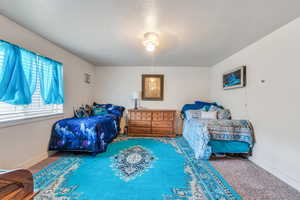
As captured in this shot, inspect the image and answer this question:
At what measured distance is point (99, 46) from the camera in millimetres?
2793

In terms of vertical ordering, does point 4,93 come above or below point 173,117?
above

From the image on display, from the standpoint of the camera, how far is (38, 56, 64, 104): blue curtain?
7.84 ft

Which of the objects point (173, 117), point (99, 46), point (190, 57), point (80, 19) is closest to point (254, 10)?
point (190, 57)

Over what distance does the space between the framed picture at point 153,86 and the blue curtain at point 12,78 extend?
2.98 metres

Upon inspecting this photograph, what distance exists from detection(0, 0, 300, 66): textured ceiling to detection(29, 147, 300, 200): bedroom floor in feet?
7.51

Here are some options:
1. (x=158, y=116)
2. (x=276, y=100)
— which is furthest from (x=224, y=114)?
(x=158, y=116)

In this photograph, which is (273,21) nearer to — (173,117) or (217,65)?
(217,65)

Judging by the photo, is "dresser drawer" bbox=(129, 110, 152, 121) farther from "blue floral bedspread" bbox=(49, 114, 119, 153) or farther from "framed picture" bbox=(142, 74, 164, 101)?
"blue floral bedspread" bbox=(49, 114, 119, 153)

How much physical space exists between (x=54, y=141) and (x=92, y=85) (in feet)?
7.23

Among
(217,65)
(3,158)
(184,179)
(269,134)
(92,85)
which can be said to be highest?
(217,65)

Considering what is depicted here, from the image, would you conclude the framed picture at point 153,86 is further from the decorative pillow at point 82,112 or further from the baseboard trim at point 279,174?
the baseboard trim at point 279,174

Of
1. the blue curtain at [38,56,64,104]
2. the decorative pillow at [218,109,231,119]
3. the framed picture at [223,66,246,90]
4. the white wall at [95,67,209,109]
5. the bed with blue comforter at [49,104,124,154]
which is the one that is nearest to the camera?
the blue curtain at [38,56,64,104]

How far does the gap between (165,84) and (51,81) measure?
311 centimetres

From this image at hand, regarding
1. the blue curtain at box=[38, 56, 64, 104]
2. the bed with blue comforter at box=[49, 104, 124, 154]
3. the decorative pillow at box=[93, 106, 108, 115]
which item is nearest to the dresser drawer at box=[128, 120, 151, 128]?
the decorative pillow at box=[93, 106, 108, 115]
